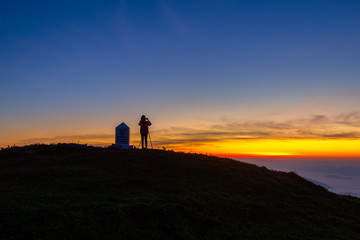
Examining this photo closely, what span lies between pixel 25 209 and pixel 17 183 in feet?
14.2

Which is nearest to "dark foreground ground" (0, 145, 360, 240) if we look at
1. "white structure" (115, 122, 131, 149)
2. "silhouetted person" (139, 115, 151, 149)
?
"silhouetted person" (139, 115, 151, 149)

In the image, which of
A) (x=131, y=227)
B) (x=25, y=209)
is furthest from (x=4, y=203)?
(x=131, y=227)

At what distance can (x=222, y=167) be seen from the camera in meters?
18.9

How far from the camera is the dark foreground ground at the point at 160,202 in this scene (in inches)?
358

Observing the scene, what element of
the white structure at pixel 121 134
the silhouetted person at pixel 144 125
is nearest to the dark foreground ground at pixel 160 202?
the silhouetted person at pixel 144 125

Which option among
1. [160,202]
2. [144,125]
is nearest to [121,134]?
[144,125]

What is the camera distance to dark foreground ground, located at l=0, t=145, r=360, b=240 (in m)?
9.09

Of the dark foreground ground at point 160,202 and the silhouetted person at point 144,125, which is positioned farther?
the silhouetted person at point 144,125

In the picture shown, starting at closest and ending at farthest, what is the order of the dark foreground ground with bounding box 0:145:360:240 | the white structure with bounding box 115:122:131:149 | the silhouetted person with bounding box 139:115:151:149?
the dark foreground ground with bounding box 0:145:360:240, the silhouetted person with bounding box 139:115:151:149, the white structure with bounding box 115:122:131:149

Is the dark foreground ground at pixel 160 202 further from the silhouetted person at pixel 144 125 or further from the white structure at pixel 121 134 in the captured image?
the white structure at pixel 121 134

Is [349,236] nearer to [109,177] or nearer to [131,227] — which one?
[131,227]

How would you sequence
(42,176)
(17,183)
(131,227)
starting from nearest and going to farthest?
(131,227), (17,183), (42,176)

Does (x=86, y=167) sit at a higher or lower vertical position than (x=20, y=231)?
higher

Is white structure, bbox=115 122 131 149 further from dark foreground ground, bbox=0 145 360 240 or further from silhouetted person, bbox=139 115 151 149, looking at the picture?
dark foreground ground, bbox=0 145 360 240
